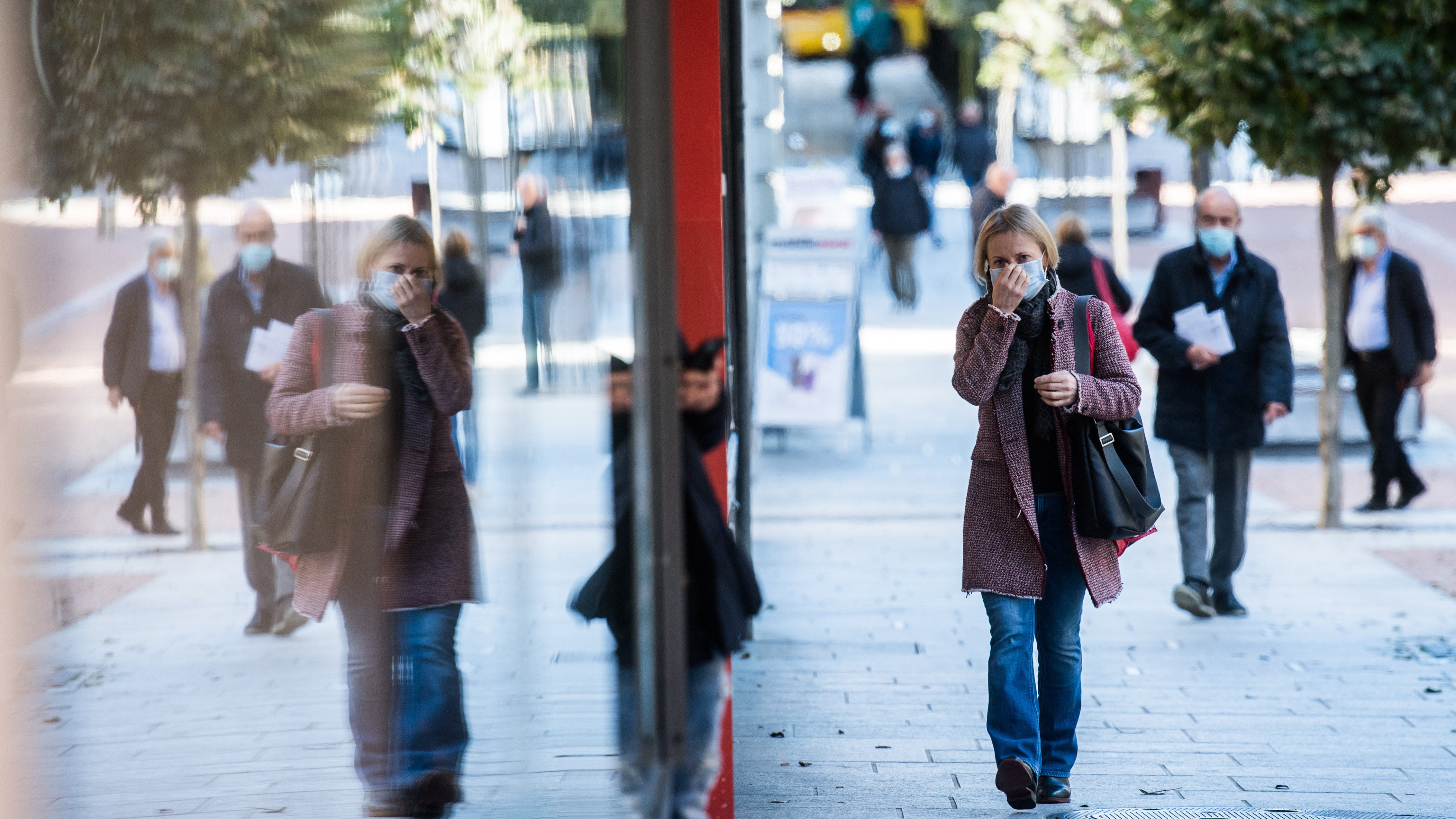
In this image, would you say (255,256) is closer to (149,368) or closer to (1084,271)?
(149,368)

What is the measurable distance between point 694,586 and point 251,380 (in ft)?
3.46

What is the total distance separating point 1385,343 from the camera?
9.10 m

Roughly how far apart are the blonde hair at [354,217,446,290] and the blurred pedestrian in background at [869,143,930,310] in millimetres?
13994

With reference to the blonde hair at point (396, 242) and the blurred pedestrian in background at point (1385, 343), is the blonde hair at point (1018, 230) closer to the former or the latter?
the blonde hair at point (396, 242)

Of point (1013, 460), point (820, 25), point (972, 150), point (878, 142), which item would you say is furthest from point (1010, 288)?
point (820, 25)

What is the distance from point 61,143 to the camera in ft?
9.04

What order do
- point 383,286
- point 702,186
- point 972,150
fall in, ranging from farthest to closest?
point 972,150 → point 702,186 → point 383,286

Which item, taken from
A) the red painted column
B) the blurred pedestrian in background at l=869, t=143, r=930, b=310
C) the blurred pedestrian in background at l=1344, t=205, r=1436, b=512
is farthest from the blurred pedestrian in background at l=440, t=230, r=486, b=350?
the blurred pedestrian in background at l=869, t=143, r=930, b=310

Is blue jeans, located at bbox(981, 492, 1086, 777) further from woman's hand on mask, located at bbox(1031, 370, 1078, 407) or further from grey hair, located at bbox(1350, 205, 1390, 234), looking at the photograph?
grey hair, located at bbox(1350, 205, 1390, 234)

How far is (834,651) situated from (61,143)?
14.0ft

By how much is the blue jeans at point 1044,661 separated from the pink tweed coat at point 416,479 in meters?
1.65

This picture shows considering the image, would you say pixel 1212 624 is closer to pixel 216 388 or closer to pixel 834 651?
pixel 834 651

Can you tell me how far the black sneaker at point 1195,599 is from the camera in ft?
22.5

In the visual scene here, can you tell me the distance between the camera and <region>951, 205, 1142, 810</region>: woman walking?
14.3 feet
